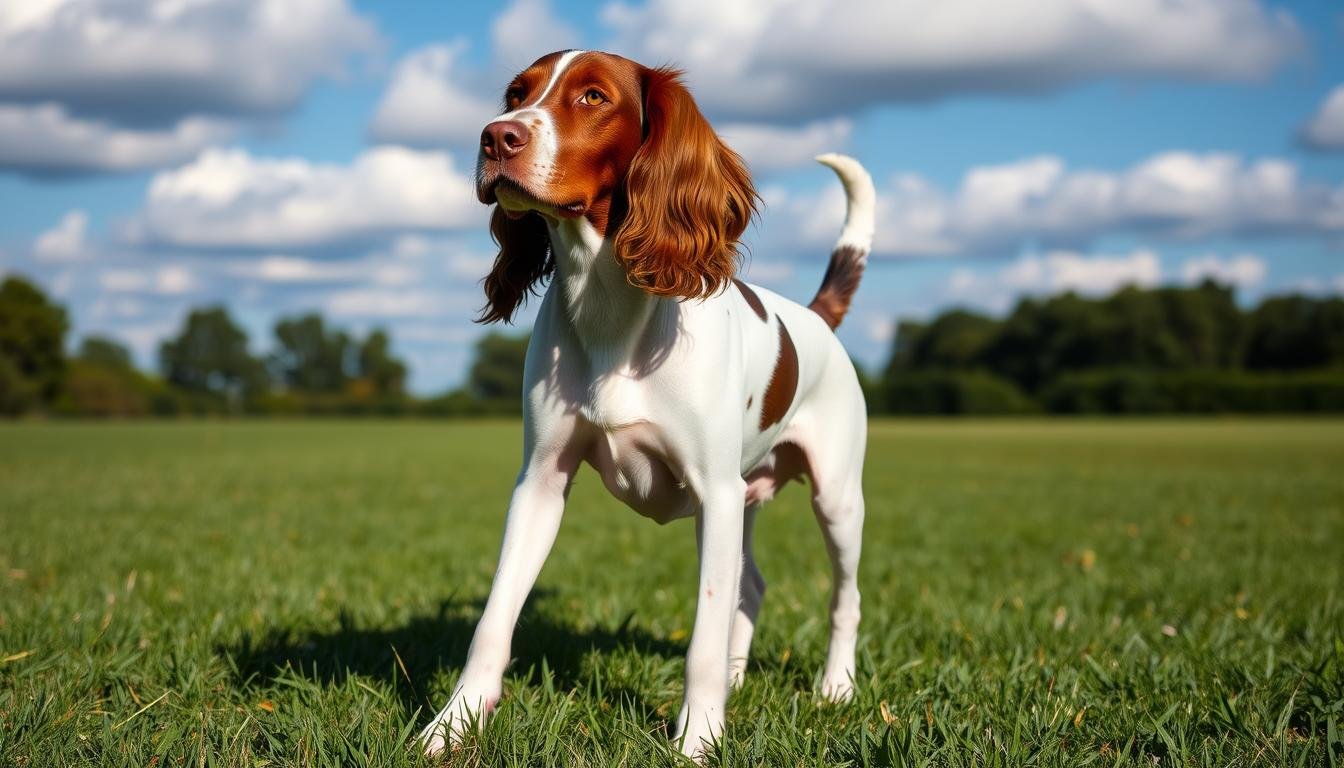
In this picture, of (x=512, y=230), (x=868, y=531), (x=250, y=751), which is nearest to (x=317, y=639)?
(x=250, y=751)

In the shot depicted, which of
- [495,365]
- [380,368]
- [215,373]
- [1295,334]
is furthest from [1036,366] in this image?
[215,373]

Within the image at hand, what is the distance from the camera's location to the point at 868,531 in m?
9.59

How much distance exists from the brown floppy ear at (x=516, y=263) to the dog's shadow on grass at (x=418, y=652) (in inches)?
47.6

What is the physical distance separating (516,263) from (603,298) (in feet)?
1.60

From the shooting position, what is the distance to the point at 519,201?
2.76 m

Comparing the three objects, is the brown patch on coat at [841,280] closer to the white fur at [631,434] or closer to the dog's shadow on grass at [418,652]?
the white fur at [631,434]

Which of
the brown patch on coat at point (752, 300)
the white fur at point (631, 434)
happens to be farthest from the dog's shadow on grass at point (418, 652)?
the brown patch on coat at point (752, 300)

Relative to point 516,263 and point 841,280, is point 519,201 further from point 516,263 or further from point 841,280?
point 841,280

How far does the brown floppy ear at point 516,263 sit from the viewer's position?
336 cm

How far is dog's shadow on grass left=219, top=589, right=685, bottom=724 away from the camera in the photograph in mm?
3566

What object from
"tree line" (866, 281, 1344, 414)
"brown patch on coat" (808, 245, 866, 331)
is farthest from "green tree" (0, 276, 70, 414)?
"brown patch on coat" (808, 245, 866, 331)

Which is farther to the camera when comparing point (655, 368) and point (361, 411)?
point (361, 411)

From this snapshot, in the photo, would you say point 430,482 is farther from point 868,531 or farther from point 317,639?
point 317,639

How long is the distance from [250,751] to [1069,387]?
77.9m
